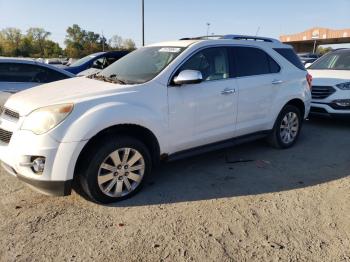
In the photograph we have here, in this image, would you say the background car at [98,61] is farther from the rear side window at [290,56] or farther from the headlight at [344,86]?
the headlight at [344,86]

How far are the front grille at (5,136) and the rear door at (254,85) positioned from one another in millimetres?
2878

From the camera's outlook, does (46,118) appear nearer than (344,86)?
Yes

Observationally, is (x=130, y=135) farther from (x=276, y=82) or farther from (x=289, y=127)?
(x=289, y=127)

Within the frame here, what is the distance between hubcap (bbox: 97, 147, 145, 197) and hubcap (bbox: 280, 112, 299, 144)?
286cm

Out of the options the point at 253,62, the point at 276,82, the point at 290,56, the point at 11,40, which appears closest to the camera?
the point at 253,62

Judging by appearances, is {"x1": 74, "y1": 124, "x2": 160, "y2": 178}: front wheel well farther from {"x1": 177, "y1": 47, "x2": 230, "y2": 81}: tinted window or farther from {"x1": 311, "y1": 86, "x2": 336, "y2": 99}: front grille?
{"x1": 311, "y1": 86, "x2": 336, "y2": 99}: front grille

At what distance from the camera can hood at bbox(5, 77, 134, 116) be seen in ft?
11.7

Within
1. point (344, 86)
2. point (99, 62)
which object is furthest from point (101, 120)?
point (99, 62)

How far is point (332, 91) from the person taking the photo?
736cm

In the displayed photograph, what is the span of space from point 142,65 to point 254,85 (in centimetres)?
164

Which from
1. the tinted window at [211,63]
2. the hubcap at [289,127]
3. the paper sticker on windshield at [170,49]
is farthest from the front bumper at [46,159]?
the hubcap at [289,127]

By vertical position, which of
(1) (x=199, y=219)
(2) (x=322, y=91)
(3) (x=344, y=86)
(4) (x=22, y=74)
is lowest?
(1) (x=199, y=219)

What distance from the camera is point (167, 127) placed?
160 inches

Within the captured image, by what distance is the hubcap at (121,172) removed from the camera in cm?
369
